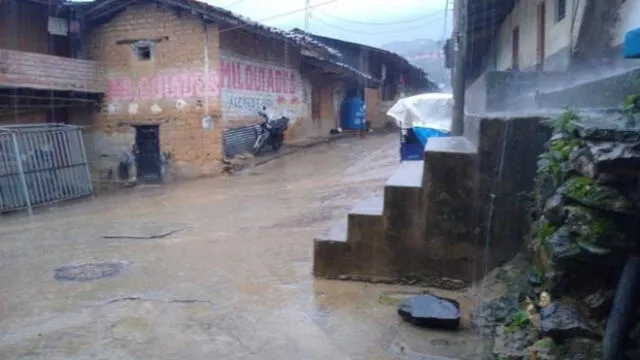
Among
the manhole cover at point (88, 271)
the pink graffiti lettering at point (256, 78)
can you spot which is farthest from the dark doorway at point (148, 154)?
the manhole cover at point (88, 271)

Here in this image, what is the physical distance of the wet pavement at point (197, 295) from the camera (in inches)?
151

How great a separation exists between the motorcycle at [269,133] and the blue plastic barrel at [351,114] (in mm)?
6413

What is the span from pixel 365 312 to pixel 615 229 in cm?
228

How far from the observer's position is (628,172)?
2.49 m

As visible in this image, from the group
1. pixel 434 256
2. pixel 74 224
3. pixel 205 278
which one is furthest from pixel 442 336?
pixel 74 224

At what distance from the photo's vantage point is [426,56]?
4959cm

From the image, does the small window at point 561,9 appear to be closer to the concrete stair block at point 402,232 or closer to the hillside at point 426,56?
the concrete stair block at point 402,232

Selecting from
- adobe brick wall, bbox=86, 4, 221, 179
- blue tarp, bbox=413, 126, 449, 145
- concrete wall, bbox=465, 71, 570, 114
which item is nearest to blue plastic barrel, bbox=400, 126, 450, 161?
blue tarp, bbox=413, 126, 449, 145

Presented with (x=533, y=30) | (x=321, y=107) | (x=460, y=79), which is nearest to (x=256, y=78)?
(x=321, y=107)

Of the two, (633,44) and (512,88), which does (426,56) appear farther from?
(633,44)

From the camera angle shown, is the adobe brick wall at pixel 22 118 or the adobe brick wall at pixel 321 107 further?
the adobe brick wall at pixel 321 107

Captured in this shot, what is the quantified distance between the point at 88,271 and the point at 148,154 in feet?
36.2

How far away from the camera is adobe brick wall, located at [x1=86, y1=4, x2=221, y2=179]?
50.5ft

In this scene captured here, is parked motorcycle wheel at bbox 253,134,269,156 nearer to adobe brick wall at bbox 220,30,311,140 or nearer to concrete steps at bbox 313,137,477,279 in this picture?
adobe brick wall at bbox 220,30,311,140
